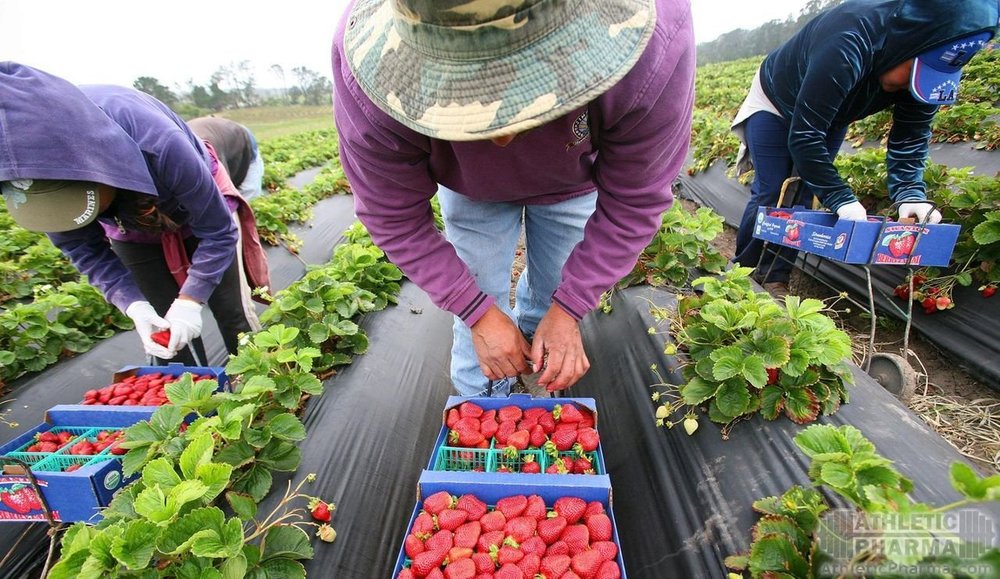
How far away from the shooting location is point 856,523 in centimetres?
96

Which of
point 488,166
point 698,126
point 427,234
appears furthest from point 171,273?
point 698,126

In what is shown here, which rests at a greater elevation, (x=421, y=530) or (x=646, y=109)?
(x=646, y=109)

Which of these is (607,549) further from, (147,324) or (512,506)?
(147,324)

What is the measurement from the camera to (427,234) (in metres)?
1.52

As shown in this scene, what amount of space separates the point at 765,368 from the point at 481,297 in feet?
3.27

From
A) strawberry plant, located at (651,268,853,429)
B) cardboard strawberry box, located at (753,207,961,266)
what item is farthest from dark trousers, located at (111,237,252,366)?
cardboard strawberry box, located at (753,207,961,266)

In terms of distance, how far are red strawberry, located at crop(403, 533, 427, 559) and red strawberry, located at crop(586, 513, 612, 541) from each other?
1.54ft

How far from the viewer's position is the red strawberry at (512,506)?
1.37 metres

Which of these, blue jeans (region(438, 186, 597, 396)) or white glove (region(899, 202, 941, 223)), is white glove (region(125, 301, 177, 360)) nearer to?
blue jeans (region(438, 186, 597, 396))

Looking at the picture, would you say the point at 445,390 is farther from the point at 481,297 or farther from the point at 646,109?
the point at 646,109

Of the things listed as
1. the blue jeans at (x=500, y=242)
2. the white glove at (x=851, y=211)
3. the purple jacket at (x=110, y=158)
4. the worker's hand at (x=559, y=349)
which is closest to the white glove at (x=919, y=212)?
the white glove at (x=851, y=211)

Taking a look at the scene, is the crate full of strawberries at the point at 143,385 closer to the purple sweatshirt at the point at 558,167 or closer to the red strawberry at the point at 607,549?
the purple sweatshirt at the point at 558,167

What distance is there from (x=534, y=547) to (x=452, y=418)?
0.52 meters

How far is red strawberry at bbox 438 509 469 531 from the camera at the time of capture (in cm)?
134
